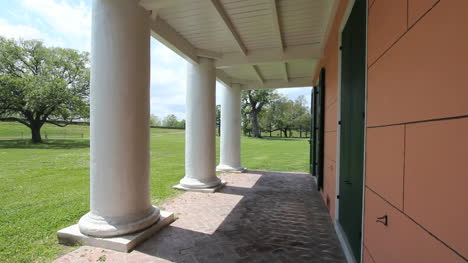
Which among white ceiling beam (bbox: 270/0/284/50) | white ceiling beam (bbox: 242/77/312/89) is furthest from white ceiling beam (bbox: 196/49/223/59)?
white ceiling beam (bbox: 242/77/312/89)

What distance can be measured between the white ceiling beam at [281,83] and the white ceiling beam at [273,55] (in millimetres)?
3063

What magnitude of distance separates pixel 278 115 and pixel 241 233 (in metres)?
51.1

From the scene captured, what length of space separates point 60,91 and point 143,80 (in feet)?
78.4

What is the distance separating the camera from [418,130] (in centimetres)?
130

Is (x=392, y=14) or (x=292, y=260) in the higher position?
(x=392, y=14)

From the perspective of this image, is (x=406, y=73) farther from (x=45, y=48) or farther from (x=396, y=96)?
(x=45, y=48)

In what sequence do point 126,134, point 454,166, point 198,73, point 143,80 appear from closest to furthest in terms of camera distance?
point 454,166
point 126,134
point 143,80
point 198,73

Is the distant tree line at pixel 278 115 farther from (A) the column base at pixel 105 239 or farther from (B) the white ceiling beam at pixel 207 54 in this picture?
(A) the column base at pixel 105 239

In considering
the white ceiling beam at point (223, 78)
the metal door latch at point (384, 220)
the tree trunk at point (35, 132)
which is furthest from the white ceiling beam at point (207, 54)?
the tree trunk at point (35, 132)

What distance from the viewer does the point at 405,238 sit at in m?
1.43

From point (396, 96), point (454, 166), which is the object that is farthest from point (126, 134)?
point (454, 166)

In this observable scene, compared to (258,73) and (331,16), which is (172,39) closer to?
(331,16)

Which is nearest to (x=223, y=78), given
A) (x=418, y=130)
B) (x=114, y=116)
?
(x=114, y=116)

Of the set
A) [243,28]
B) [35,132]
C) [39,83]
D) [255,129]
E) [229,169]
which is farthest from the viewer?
[255,129]
